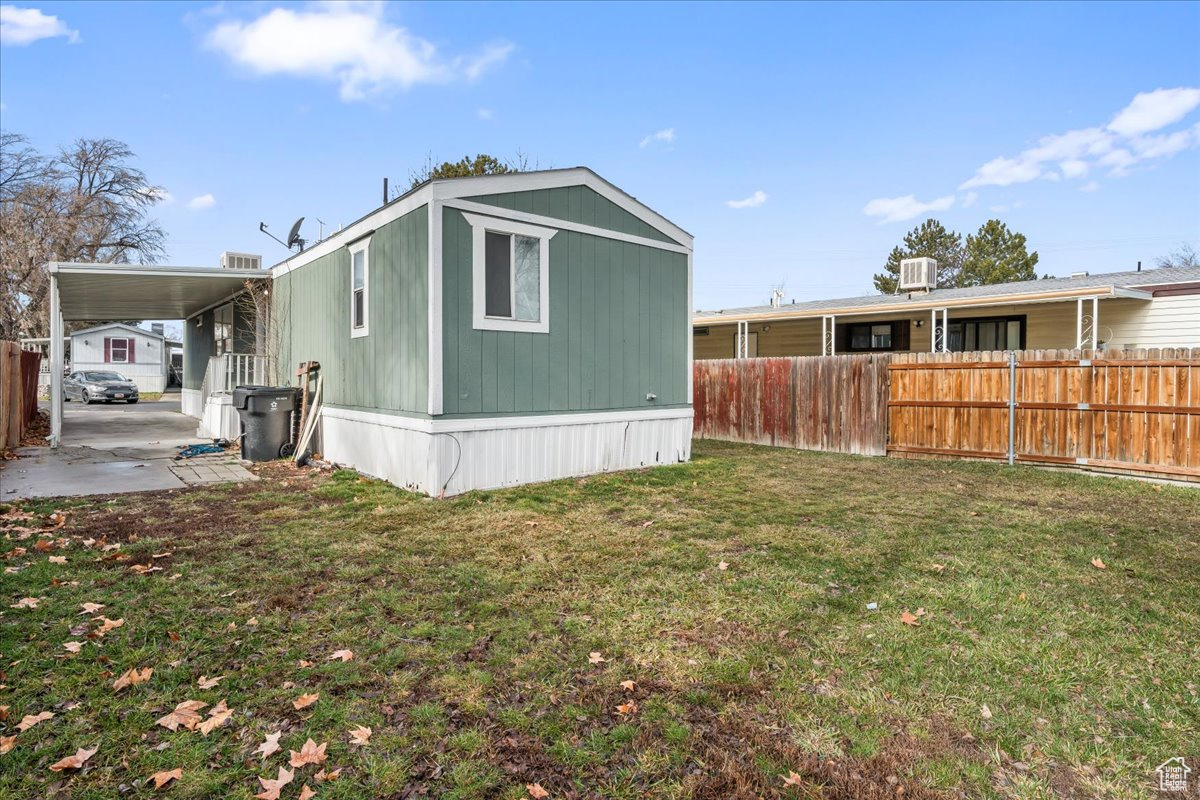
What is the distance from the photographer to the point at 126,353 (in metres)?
34.0

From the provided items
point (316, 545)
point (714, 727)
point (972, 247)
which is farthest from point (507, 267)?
point (972, 247)

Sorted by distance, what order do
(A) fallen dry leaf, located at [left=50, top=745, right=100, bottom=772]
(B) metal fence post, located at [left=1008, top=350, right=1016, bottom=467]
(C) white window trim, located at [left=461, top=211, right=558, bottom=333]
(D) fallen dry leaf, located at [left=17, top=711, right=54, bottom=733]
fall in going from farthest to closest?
1. (B) metal fence post, located at [left=1008, top=350, right=1016, bottom=467]
2. (C) white window trim, located at [left=461, top=211, right=558, bottom=333]
3. (D) fallen dry leaf, located at [left=17, top=711, right=54, bottom=733]
4. (A) fallen dry leaf, located at [left=50, top=745, right=100, bottom=772]

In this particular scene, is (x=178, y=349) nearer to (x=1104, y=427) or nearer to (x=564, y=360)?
(x=564, y=360)

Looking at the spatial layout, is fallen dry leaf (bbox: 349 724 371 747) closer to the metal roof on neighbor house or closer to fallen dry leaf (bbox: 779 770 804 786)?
fallen dry leaf (bbox: 779 770 804 786)

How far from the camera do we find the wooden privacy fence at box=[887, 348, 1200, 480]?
26.5 ft

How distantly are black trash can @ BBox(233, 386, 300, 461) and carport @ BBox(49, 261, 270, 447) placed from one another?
3202 mm

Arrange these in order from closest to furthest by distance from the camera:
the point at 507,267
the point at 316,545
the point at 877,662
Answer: the point at 877,662
the point at 316,545
the point at 507,267

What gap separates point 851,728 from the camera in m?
2.64

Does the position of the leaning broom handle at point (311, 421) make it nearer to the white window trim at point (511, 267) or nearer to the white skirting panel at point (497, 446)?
the white skirting panel at point (497, 446)

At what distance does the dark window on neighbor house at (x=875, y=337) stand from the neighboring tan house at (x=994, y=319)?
0.08 feet

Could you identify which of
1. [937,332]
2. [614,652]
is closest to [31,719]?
[614,652]

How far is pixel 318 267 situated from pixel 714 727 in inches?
376

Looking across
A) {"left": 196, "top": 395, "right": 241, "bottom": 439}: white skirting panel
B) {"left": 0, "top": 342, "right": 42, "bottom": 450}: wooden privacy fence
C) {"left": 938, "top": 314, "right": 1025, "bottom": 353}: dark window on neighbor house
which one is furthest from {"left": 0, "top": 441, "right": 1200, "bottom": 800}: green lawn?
{"left": 938, "top": 314, "right": 1025, "bottom": 353}: dark window on neighbor house

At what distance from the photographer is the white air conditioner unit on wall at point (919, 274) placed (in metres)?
16.3
